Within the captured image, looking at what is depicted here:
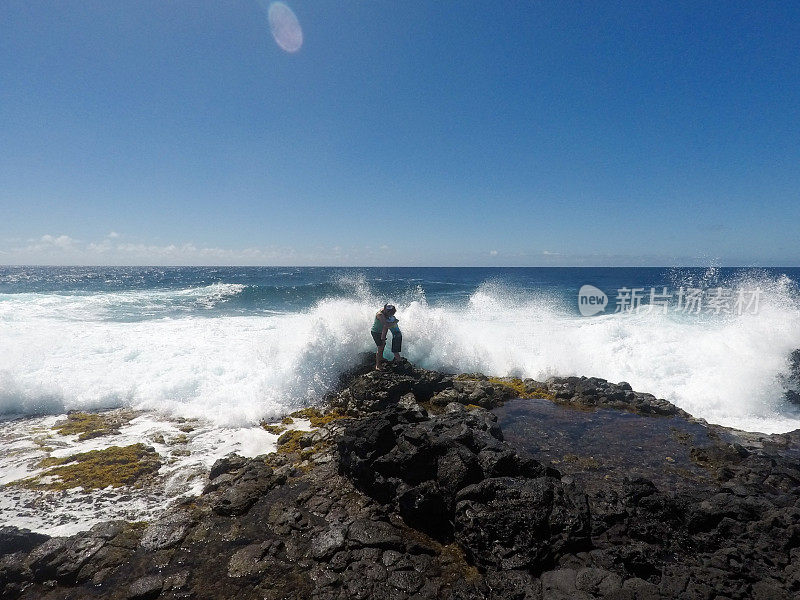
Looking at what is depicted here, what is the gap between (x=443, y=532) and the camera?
5219mm

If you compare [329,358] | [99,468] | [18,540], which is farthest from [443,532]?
[329,358]

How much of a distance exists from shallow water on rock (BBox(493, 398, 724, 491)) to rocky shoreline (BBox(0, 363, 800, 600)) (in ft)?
0.24

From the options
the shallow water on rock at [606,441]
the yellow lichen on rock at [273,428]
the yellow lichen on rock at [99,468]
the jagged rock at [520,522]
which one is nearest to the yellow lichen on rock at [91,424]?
the yellow lichen on rock at [99,468]

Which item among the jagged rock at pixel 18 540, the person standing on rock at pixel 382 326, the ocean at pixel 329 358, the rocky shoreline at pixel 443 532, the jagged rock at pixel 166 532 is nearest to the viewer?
the rocky shoreline at pixel 443 532

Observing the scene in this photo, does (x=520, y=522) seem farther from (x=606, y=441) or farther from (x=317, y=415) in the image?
(x=317, y=415)

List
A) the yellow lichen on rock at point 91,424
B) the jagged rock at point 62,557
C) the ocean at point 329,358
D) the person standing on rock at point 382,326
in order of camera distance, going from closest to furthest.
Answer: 1. the jagged rock at point 62,557
2. the yellow lichen on rock at point 91,424
3. the ocean at point 329,358
4. the person standing on rock at point 382,326

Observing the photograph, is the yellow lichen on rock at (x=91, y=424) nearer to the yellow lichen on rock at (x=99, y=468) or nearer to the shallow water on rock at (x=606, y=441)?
the yellow lichen on rock at (x=99, y=468)

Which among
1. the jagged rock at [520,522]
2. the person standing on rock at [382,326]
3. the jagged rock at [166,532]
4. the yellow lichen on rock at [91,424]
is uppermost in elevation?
the person standing on rock at [382,326]

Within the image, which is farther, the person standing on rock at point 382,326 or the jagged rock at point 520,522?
the person standing on rock at point 382,326

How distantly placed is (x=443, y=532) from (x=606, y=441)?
454 centimetres

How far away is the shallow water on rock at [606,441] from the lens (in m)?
6.67

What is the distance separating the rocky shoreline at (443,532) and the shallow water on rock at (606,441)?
0.07m

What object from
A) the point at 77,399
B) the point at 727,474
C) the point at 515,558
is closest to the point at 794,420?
the point at 727,474

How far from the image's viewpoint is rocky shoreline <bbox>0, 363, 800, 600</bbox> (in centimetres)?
428
